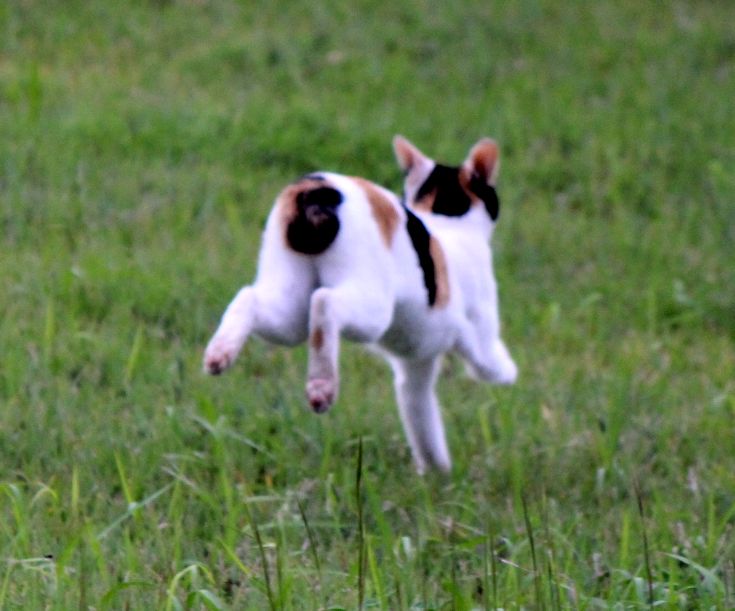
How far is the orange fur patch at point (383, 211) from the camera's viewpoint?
3.62 m

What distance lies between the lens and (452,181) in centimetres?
433

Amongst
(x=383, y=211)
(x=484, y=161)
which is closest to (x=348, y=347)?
(x=484, y=161)

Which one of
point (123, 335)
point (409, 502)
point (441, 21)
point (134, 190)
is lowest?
point (409, 502)

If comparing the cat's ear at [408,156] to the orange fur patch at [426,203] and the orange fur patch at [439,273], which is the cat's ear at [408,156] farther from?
the orange fur patch at [439,273]

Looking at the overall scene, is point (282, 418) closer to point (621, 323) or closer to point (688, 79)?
point (621, 323)

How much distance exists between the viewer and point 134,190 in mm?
6434

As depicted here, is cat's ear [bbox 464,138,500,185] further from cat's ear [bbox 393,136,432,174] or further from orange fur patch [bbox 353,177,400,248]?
orange fur patch [bbox 353,177,400,248]

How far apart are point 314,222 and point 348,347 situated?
1995mm

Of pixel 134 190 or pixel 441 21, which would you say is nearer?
pixel 134 190

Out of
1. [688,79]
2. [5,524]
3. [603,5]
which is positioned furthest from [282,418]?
[603,5]

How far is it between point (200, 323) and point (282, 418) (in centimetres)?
85

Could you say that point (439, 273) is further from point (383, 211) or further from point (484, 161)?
point (484, 161)

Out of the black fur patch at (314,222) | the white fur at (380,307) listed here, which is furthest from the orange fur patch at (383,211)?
the black fur patch at (314,222)

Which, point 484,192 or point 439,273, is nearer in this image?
point 439,273
